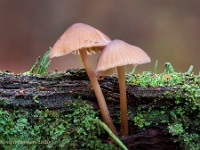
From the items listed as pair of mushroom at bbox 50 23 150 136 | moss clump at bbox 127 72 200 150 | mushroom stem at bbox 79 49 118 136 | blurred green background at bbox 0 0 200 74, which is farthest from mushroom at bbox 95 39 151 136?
blurred green background at bbox 0 0 200 74

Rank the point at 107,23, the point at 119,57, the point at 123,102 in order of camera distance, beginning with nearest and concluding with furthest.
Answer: the point at 119,57
the point at 123,102
the point at 107,23

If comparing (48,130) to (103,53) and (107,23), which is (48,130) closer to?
(103,53)

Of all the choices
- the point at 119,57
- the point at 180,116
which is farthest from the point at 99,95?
the point at 180,116

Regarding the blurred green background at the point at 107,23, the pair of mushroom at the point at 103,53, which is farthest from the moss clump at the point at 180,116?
the blurred green background at the point at 107,23

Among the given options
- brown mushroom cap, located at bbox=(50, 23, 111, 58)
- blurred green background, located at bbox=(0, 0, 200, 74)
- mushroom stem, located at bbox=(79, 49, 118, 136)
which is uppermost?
blurred green background, located at bbox=(0, 0, 200, 74)

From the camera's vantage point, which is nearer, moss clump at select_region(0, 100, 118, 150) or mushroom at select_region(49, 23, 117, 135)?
mushroom at select_region(49, 23, 117, 135)

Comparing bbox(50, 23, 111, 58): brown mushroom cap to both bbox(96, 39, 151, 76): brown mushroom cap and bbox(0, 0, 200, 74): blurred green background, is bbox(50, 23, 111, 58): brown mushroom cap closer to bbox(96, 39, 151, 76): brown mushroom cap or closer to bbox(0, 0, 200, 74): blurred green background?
bbox(96, 39, 151, 76): brown mushroom cap

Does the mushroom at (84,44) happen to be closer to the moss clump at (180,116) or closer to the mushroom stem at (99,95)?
the mushroom stem at (99,95)
